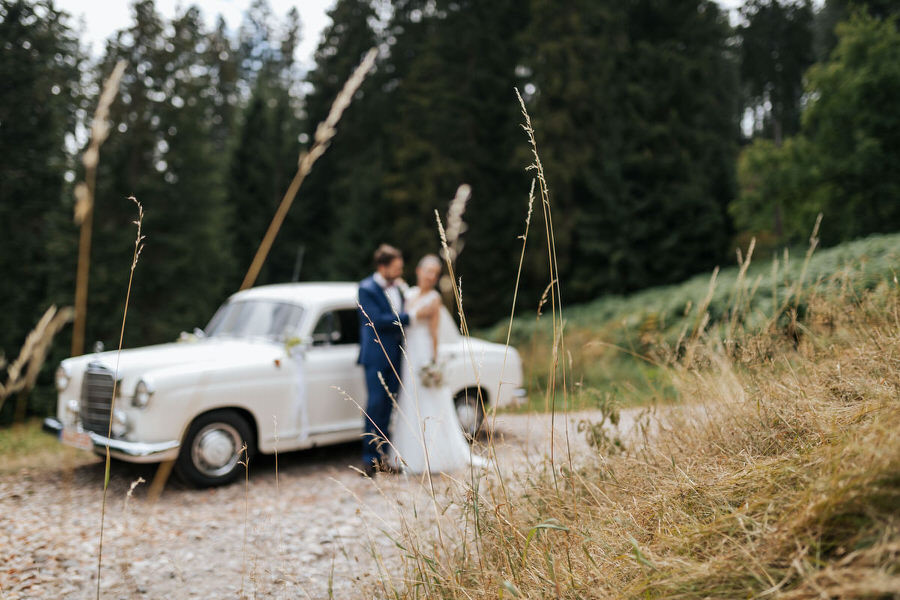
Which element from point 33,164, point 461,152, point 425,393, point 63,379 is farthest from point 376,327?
point 461,152

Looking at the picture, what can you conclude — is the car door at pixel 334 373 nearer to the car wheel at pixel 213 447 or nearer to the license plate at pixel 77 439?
the car wheel at pixel 213 447

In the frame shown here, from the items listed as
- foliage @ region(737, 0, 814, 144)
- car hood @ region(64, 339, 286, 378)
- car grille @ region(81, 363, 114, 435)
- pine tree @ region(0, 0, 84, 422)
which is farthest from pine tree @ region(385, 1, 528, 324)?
car grille @ region(81, 363, 114, 435)

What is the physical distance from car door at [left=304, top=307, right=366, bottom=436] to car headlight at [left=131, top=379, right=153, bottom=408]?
4.76 feet

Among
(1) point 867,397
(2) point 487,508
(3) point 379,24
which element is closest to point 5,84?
(2) point 487,508

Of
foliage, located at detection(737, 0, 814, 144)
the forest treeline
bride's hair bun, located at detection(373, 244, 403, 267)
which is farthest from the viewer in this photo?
foliage, located at detection(737, 0, 814, 144)

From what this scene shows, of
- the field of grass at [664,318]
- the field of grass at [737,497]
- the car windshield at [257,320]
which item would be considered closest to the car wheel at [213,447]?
the car windshield at [257,320]

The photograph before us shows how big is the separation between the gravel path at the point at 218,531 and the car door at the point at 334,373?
517 mm

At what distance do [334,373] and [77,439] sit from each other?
2.27m

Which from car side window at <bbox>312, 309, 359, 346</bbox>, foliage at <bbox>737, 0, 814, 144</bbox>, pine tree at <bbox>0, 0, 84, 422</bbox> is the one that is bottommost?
car side window at <bbox>312, 309, 359, 346</bbox>

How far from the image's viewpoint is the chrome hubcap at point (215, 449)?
549 centimetres

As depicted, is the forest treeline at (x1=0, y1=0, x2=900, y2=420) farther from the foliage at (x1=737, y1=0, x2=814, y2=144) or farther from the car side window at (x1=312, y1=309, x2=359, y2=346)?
the car side window at (x1=312, y1=309, x2=359, y2=346)

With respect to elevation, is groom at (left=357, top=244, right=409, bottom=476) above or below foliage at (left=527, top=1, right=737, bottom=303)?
below

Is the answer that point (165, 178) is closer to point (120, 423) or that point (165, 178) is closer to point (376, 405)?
point (120, 423)

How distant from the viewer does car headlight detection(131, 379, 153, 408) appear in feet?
16.9
